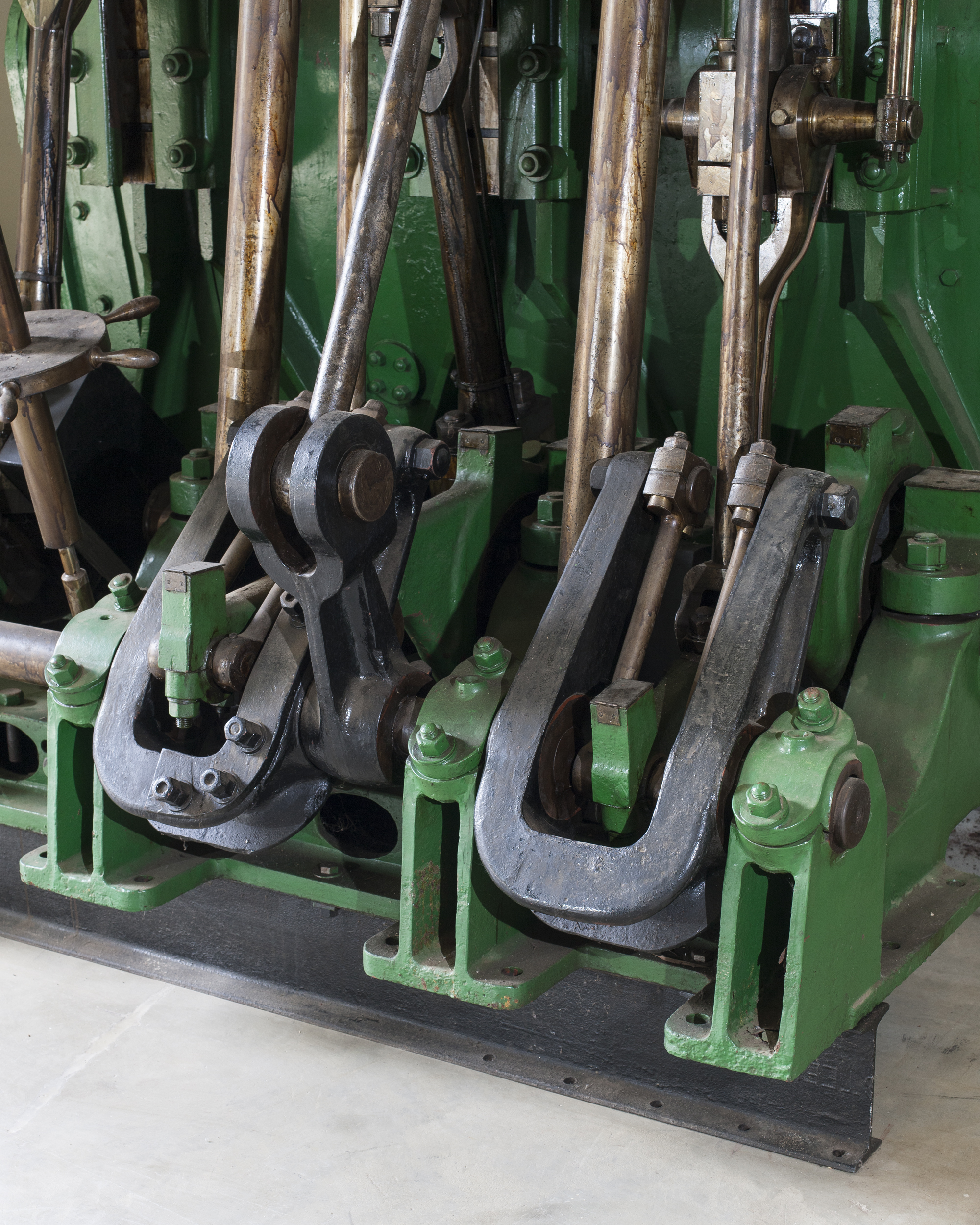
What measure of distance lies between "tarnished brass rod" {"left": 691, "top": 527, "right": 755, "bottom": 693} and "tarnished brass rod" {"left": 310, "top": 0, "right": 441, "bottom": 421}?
0.45 m

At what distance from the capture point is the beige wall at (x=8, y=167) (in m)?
4.10

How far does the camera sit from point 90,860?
5.94 feet

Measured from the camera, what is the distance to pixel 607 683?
1566mm

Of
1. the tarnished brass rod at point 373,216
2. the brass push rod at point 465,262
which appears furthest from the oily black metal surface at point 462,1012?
the brass push rod at point 465,262

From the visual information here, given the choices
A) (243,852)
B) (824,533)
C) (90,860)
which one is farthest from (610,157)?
(90,860)

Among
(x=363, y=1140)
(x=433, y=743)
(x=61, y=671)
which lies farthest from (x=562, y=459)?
(x=363, y=1140)

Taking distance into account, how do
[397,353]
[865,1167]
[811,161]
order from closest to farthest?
[865,1167]
[811,161]
[397,353]

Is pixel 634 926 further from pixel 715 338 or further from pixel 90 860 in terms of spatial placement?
pixel 715 338

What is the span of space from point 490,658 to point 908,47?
91 cm

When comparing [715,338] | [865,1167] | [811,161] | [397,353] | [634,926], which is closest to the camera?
[634,926]

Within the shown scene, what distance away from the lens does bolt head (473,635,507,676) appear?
157 cm

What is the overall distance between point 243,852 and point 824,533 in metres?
0.73

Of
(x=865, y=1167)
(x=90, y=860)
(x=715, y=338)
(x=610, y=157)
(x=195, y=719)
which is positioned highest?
(x=610, y=157)

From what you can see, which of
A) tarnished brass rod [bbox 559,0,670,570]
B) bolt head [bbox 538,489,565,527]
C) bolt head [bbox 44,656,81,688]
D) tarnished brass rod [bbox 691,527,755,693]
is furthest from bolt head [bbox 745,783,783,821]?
bolt head [bbox 44,656,81,688]
